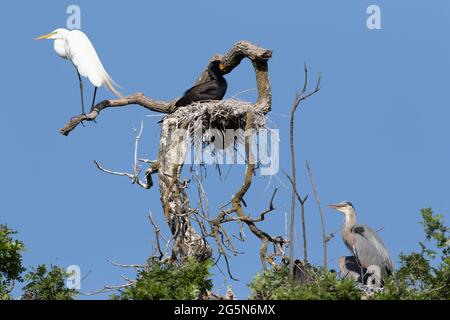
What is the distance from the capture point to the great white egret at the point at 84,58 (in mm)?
16422

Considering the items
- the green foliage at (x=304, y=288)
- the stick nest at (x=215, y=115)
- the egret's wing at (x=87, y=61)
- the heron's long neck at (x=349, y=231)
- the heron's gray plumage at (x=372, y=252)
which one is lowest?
the green foliage at (x=304, y=288)

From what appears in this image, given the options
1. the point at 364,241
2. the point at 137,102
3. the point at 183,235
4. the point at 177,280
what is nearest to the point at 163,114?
the point at 137,102

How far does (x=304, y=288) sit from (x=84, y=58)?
6946 millimetres

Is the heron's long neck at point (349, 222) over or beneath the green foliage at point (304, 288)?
over

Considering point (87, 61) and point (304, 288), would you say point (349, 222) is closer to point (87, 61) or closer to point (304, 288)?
→ point (304, 288)

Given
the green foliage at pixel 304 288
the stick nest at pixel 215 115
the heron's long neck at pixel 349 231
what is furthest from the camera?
the stick nest at pixel 215 115

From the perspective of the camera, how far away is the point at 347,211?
14297mm

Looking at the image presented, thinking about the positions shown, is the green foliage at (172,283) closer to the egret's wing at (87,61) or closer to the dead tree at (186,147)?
the dead tree at (186,147)

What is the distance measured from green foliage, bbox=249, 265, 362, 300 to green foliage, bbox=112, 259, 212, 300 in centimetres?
52

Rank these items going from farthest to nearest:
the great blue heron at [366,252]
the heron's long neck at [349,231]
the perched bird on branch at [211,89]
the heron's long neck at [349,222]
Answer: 1. the perched bird on branch at [211,89]
2. the heron's long neck at [349,222]
3. the heron's long neck at [349,231]
4. the great blue heron at [366,252]

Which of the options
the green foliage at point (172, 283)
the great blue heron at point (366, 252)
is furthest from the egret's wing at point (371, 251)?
the green foliage at point (172, 283)

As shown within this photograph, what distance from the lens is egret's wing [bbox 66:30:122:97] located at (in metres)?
16.4

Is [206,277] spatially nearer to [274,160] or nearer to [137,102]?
[274,160]
